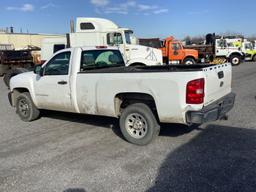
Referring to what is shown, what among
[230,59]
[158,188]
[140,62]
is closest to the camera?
[158,188]

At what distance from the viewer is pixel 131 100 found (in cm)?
552

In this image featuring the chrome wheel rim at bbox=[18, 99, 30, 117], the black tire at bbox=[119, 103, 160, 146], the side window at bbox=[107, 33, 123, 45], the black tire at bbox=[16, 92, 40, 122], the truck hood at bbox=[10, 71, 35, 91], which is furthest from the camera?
the side window at bbox=[107, 33, 123, 45]

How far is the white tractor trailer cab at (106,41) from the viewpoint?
47.1 ft

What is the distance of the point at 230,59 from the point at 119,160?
2327 centimetres

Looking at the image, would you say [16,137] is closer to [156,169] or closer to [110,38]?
[156,169]

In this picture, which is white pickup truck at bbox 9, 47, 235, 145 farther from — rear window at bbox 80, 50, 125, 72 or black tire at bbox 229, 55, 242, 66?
black tire at bbox 229, 55, 242, 66

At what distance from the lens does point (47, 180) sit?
4.04 metres

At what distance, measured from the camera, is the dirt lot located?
3807 millimetres

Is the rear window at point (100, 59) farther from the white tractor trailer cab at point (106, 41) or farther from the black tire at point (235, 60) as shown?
the black tire at point (235, 60)

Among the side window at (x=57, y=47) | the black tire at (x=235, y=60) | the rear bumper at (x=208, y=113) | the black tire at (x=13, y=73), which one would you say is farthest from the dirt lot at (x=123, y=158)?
the black tire at (x=235, y=60)

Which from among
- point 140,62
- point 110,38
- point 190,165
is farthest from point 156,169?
point 110,38

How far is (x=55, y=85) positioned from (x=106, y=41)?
914cm

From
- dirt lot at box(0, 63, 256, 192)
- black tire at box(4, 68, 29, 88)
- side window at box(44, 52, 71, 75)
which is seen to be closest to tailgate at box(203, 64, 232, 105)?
dirt lot at box(0, 63, 256, 192)

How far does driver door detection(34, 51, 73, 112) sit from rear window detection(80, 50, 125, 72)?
0.38m
